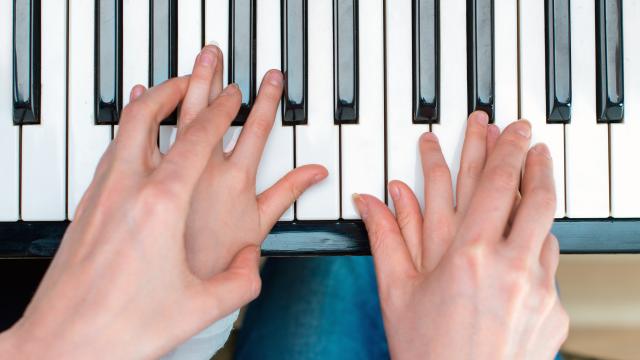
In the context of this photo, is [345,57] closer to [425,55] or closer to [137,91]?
[425,55]

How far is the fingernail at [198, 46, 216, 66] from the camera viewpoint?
0.72 metres

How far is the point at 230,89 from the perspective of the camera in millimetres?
720

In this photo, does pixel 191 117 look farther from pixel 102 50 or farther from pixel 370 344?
pixel 370 344

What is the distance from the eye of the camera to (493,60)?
0.73 meters

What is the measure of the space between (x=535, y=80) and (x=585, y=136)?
0.29 ft

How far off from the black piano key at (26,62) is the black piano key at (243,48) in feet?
0.77

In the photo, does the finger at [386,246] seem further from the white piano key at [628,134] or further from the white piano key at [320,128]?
the white piano key at [628,134]

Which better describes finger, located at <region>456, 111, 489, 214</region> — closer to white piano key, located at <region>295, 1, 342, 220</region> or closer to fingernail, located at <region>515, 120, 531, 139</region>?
fingernail, located at <region>515, 120, 531, 139</region>

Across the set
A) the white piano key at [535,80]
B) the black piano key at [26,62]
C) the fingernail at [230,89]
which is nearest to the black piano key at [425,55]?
the white piano key at [535,80]

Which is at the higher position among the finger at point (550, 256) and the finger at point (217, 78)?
the finger at point (217, 78)

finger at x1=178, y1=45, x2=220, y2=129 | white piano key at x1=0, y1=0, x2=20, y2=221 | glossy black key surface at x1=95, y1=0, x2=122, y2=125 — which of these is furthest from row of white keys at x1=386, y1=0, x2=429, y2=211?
white piano key at x1=0, y1=0, x2=20, y2=221

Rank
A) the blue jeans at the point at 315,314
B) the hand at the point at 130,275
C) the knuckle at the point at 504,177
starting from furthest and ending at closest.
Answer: the blue jeans at the point at 315,314 < the knuckle at the point at 504,177 < the hand at the point at 130,275

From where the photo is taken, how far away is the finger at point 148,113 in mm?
640

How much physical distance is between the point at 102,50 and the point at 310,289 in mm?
538
